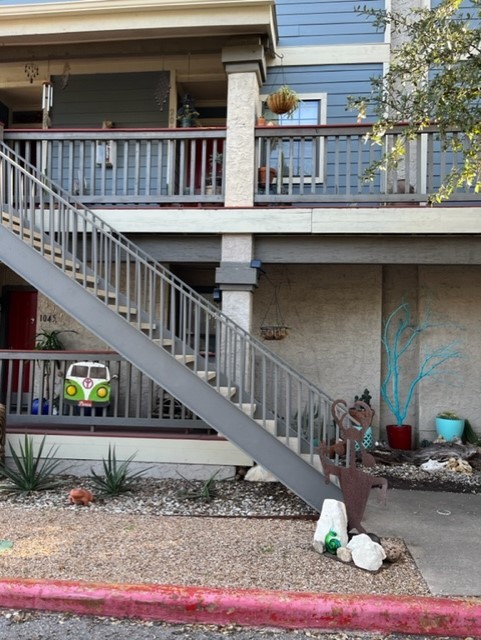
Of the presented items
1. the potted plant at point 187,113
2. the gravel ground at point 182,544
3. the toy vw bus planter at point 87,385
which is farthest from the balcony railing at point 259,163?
the gravel ground at point 182,544

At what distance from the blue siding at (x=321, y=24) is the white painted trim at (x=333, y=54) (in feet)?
0.38

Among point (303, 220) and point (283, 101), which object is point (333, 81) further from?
point (303, 220)

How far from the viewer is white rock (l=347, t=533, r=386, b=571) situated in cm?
410

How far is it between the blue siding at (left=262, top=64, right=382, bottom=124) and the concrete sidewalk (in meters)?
5.77

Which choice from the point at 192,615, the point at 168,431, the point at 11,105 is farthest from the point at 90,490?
the point at 11,105

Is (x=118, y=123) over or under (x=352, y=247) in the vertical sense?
over

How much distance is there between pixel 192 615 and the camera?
11.5 ft

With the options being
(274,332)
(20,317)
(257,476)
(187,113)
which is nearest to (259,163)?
(187,113)

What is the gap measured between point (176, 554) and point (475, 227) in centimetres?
492

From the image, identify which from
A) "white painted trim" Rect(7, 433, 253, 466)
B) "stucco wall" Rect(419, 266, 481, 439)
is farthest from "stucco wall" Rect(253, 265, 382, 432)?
"white painted trim" Rect(7, 433, 253, 466)

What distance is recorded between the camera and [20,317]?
9477mm

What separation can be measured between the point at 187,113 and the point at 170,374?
188 inches

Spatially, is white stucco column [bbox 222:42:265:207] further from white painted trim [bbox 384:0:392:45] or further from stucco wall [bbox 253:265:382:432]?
white painted trim [bbox 384:0:392:45]

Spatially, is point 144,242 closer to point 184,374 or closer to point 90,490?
point 184,374
